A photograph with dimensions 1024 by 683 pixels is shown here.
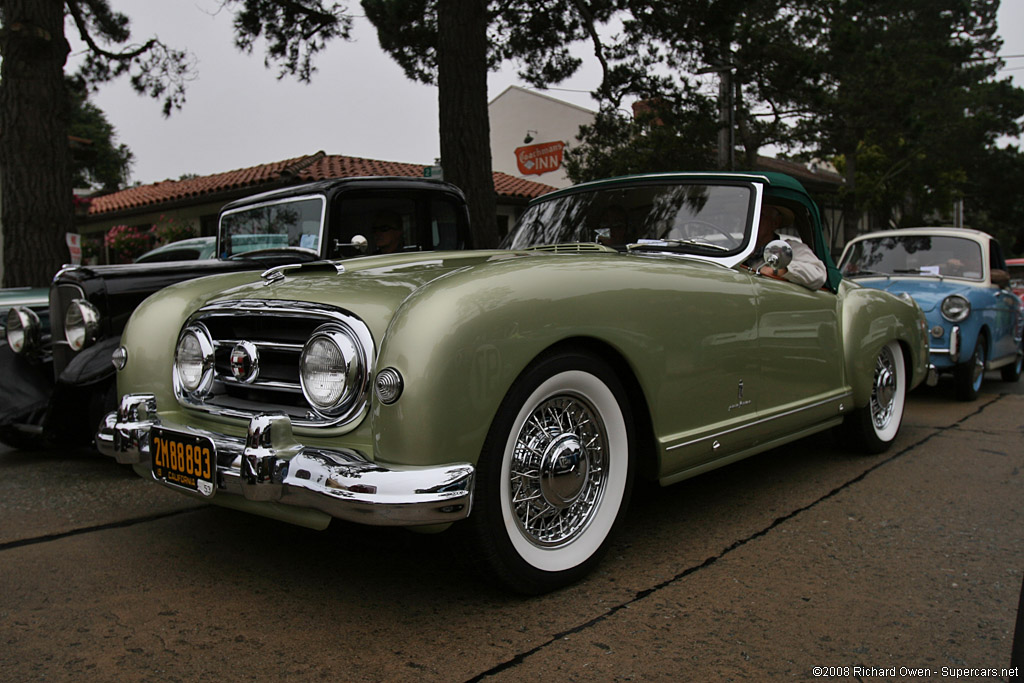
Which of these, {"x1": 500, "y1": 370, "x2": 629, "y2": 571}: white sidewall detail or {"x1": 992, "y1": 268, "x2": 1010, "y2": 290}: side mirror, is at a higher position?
{"x1": 992, "y1": 268, "x2": 1010, "y2": 290}: side mirror

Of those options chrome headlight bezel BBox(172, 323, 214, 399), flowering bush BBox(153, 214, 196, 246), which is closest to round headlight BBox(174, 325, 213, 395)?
chrome headlight bezel BBox(172, 323, 214, 399)

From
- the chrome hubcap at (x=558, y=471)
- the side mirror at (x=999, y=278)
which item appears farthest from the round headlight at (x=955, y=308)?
the chrome hubcap at (x=558, y=471)

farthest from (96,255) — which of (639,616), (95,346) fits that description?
(639,616)

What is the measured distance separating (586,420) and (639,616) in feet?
2.14

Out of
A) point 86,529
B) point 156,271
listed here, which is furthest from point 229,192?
point 86,529

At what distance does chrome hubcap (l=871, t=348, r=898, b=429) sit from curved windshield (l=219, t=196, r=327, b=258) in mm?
3423

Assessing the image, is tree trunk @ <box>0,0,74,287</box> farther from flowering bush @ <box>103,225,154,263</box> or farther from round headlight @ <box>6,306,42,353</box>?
flowering bush @ <box>103,225,154,263</box>

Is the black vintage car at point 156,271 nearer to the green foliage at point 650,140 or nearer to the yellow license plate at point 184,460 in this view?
the yellow license plate at point 184,460

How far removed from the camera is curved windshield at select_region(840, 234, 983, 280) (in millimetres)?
7535

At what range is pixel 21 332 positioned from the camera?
4.63 meters

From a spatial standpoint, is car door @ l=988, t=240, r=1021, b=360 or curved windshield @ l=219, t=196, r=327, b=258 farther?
car door @ l=988, t=240, r=1021, b=360

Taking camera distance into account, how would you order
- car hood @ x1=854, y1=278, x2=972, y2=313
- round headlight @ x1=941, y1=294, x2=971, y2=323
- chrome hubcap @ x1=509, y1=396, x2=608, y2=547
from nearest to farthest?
chrome hubcap @ x1=509, y1=396, x2=608, y2=547, round headlight @ x1=941, y1=294, x2=971, y2=323, car hood @ x1=854, y1=278, x2=972, y2=313

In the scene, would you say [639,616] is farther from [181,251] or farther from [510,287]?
[181,251]

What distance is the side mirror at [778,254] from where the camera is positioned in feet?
11.4
